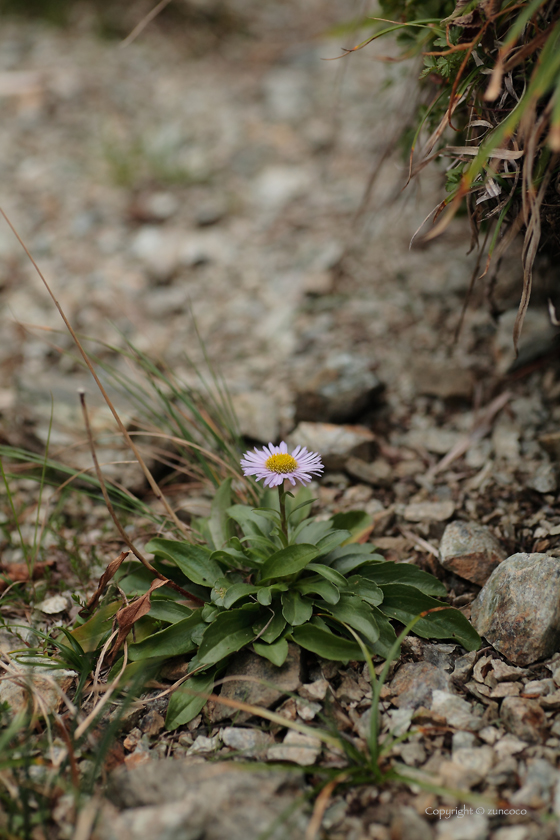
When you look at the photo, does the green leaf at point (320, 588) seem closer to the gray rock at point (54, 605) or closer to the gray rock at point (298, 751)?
the gray rock at point (298, 751)

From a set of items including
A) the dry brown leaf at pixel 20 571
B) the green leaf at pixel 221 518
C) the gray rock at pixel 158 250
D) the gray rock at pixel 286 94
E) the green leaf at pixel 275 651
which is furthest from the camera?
the gray rock at pixel 286 94

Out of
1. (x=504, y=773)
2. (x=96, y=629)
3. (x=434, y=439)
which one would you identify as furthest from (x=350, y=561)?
(x=434, y=439)

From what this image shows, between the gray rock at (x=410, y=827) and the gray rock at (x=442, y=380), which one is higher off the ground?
the gray rock at (x=442, y=380)

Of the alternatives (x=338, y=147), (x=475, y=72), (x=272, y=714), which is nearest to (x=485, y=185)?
(x=475, y=72)

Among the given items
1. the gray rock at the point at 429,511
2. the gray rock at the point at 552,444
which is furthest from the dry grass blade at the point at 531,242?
the gray rock at the point at 429,511

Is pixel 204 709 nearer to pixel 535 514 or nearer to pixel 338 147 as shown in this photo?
pixel 535 514

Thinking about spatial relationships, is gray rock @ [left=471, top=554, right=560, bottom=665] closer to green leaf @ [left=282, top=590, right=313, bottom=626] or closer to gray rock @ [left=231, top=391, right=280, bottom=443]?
green leaf @ [left=282, top=590, right=313, bottom=626]

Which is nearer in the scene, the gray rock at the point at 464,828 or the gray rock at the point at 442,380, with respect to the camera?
Answer: the gray rock at the point at 464,828
